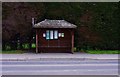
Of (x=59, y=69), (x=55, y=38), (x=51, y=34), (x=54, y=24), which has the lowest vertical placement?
(x=59, y=69)

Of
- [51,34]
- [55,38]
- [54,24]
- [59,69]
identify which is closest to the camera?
[59,69]

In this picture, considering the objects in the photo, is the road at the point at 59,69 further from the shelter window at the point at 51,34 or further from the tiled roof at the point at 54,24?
the shelter window at the point at 51,34

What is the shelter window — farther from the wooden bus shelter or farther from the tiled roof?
the tiled roof

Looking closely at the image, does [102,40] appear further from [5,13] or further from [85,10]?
[5,13]

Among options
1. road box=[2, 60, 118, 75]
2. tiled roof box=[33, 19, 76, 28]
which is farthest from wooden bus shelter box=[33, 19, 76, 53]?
road box=[2, 60, 118, 75]

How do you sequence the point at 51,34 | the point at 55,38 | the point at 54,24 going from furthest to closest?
1. the point at 55,38
2. the point at 51,34
3. the point at 54,24

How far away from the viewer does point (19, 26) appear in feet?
101

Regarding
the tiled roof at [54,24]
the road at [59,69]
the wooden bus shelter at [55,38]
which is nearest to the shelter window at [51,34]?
the wooden bus shelter at [55,38]

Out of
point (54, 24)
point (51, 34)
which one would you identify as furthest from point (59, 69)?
point (51, 34)

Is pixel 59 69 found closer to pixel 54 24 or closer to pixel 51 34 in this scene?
pixel 54 24

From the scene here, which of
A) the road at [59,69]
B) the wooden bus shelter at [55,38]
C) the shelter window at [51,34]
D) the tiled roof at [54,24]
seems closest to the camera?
the road at [59,69]

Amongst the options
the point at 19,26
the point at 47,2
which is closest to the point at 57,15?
the point at 47,2

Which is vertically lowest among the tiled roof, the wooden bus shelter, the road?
the road

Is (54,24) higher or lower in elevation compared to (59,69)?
higher
